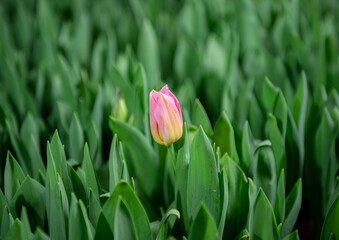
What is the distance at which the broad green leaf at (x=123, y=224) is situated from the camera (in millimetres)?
739

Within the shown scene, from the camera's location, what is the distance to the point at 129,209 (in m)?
0.75

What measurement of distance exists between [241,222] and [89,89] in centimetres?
58

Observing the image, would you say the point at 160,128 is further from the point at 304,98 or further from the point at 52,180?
the point at 304,98

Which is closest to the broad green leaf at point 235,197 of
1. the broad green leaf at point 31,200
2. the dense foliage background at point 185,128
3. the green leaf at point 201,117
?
the dense foliage background at point 185,128

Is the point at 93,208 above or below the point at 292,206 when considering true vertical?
above

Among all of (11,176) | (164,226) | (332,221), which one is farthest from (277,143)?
(11,176)

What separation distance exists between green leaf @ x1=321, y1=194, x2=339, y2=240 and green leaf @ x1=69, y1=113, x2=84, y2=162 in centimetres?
53

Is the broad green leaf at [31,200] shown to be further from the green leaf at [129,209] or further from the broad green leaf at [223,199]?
the broad green leaf at [223,199]

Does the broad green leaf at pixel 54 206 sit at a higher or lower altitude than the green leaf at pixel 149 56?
lower

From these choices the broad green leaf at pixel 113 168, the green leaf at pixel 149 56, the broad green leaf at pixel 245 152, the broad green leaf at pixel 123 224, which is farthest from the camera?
the green leaf at pixel 149 56

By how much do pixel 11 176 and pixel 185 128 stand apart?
35 centimetres

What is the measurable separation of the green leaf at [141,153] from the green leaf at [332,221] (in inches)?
14.7

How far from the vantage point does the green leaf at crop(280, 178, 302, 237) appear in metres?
0.93

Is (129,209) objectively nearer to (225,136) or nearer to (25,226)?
(25,226)
